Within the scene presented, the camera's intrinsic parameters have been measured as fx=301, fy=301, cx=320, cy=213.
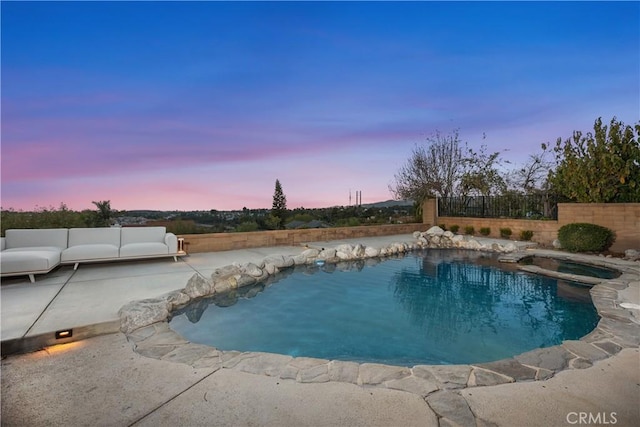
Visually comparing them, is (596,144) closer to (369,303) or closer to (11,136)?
(369,303)

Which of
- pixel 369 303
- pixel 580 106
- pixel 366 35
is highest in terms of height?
pixel 366 35

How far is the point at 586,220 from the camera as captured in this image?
9227 mm

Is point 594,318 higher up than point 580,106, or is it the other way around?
point 580,106

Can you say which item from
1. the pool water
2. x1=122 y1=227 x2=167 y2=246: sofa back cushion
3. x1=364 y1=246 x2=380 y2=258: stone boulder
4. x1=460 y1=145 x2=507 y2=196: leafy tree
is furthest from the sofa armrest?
x1=460 y1=145 x2=507 y2=196: leafy tree

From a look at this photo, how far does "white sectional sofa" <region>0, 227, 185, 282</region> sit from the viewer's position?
4.91 m

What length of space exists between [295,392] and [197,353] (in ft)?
3.73

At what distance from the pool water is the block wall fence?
443 centimetres

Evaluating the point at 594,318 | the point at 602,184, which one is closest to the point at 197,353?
the point at 594,318

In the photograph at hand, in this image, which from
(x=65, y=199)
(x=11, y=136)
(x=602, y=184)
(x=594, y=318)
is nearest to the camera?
(x=594, y=318)

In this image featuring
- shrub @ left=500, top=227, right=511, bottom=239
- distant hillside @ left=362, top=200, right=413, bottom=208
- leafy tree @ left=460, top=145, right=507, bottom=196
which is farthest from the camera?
distant hillside @ left=362, top=200, right=413, bottom=208

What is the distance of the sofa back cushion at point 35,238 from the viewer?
18.6 feet

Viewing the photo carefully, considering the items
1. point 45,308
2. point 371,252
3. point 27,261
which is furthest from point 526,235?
point 27,261

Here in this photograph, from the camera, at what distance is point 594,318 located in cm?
414

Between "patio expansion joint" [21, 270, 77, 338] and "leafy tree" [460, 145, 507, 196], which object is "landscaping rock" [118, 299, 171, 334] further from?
"leafy tree" [460, 145, 507, 196]
